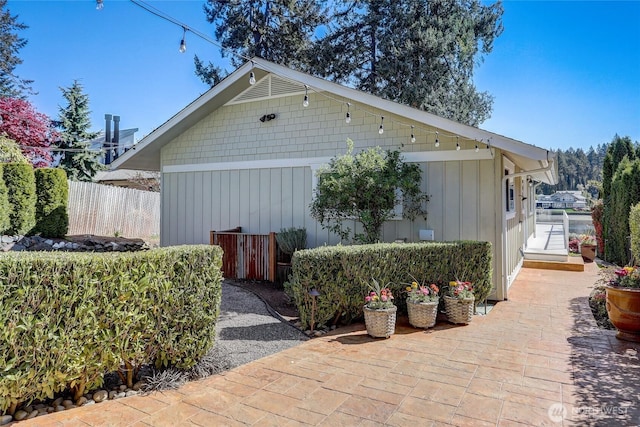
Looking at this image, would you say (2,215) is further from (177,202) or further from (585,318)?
(585,318)

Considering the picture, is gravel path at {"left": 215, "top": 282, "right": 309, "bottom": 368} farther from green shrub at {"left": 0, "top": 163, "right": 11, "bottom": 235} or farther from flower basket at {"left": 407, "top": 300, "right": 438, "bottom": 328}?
green shrub at {"left": 0, "top": 163, "right": 11, "bottom": 235}

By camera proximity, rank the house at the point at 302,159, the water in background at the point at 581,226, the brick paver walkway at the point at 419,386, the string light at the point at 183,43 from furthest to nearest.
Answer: the water in background at the point at 581,226 → the house at the point at 302,159 → the string light at the point at 183,43 → the brick paver walkway at the point at 419,386

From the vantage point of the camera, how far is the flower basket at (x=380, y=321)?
199 inches

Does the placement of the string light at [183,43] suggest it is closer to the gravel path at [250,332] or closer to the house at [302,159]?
the house at [302,159]

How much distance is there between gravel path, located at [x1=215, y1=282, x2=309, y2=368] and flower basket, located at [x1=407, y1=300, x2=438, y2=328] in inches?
65.1

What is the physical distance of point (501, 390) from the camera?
3559mm

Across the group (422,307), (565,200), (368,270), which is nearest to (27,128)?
(368,270)

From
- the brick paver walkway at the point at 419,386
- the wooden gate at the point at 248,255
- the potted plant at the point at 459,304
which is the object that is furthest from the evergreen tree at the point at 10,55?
the potted plant at the point at 459,304

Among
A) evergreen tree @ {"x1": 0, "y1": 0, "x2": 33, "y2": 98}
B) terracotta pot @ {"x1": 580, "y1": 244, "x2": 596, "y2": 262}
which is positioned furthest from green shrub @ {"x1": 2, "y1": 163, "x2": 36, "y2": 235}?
terracotta pot @ {"x1": 580, "y1": 244, "x2": 596, "y2": 262}

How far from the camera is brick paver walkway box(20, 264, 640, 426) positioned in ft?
10.1

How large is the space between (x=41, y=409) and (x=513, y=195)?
952 cm

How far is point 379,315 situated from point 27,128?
1827cm

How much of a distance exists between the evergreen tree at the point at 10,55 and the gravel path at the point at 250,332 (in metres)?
21.1

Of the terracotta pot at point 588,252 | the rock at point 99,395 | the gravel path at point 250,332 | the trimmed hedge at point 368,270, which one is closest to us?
the rock at point 99,395
